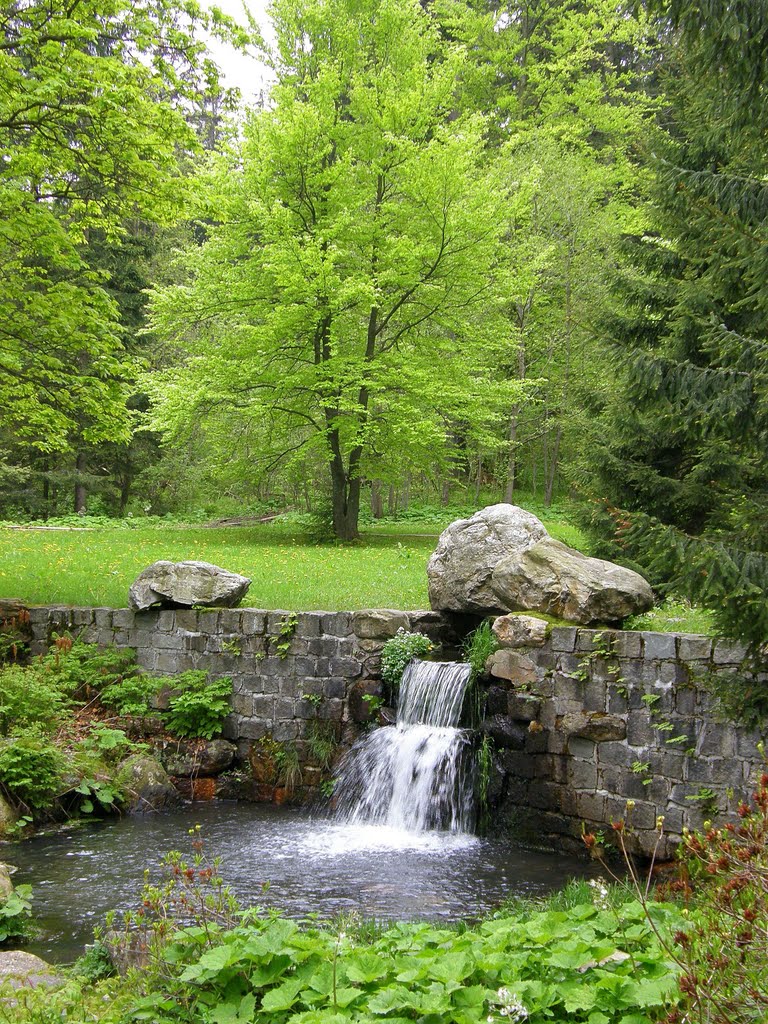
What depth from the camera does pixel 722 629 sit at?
18.2 feet

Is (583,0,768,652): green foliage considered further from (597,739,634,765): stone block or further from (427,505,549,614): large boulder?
(597,739,634,765): stone block

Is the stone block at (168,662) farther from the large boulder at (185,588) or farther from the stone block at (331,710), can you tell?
the stone block at (331,710)

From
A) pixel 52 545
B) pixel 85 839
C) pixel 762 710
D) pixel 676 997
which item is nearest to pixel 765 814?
pixel 676 997

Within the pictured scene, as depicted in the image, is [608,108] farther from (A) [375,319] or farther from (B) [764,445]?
(B) [764,445]

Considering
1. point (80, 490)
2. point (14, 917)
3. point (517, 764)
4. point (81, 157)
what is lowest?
point (14, 917)

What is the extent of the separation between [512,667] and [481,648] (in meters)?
0.51

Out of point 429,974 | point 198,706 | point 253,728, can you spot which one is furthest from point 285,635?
point 429,974

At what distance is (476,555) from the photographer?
8969 millimetres

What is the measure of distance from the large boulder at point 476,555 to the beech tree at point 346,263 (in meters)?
6.78

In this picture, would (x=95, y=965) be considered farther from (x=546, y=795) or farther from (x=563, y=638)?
(x=563, y=638)

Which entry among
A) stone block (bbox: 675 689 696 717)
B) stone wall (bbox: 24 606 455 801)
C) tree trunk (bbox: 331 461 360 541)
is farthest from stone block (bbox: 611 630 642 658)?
tree trunk (bbox: 331 461 360 541)

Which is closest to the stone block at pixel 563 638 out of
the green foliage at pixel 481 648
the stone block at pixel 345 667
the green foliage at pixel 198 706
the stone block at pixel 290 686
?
the green foliage at pixel 481 648

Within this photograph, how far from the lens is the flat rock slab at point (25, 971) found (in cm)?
A: 404

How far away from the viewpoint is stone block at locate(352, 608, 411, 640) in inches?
360
